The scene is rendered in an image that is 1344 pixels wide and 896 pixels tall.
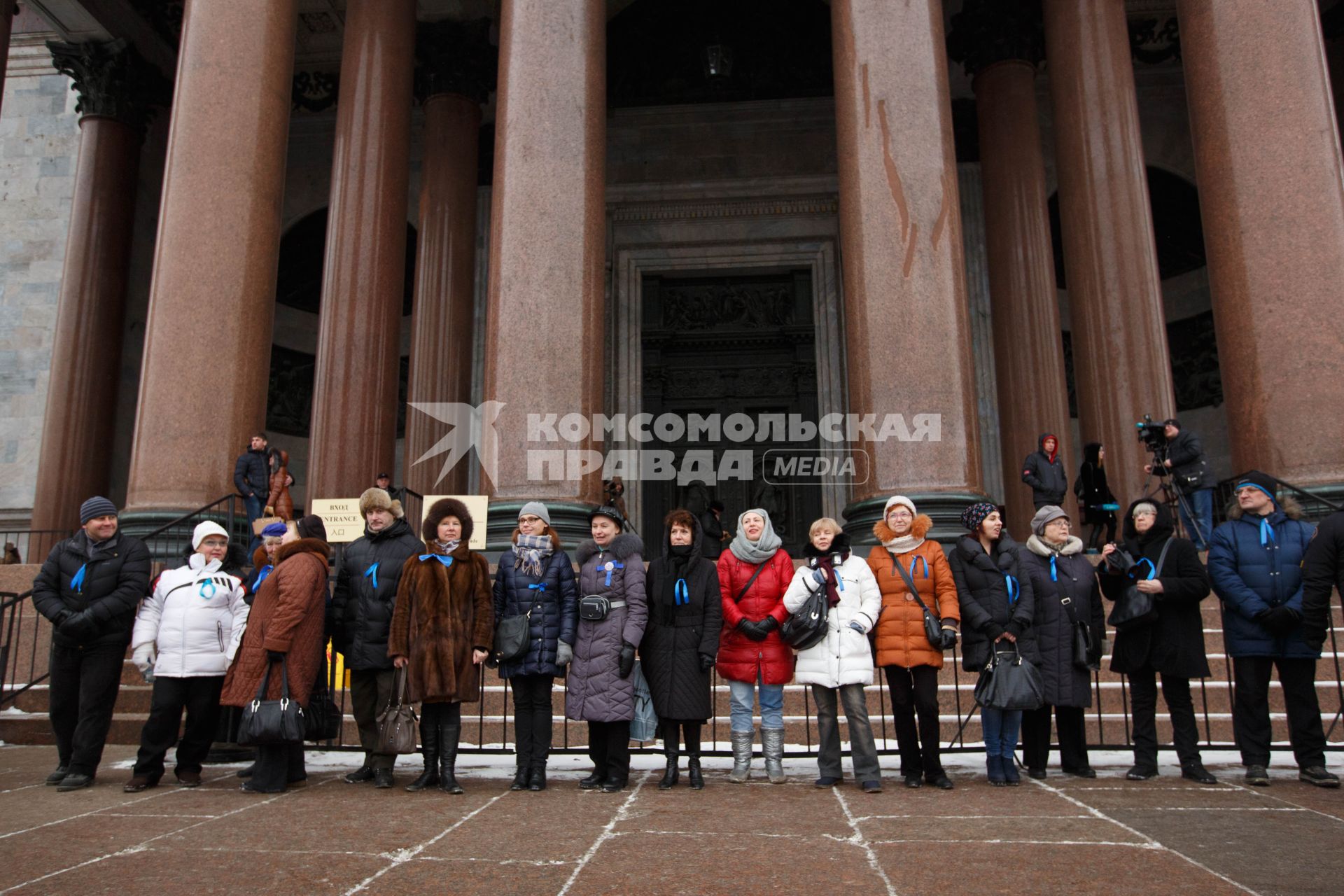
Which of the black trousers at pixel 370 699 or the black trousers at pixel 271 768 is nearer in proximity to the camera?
the black trousers at pixel 271 768

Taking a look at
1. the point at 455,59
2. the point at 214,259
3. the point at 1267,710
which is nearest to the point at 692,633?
the point at 1267,710

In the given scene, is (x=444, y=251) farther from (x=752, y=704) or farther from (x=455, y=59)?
(x=752, y=704)

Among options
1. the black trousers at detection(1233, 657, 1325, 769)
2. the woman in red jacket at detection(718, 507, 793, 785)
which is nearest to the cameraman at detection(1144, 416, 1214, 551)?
the black trousers at detection(1233, 657, 1325, 769)

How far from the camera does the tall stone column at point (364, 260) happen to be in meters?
13.4

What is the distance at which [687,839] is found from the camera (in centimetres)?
473

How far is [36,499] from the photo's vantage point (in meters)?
16.5

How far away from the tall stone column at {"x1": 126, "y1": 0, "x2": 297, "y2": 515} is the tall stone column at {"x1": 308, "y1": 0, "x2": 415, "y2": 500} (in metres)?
1.92

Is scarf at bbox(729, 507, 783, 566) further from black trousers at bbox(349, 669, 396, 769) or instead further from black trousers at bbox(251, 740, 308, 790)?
black trousers at bbox(251, 740, 308, 790)

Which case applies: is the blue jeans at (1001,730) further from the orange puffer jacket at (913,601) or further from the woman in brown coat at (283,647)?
the woman in brown coat at (283,647)

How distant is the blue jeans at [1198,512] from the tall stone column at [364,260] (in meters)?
9.84

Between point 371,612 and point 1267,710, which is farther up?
point 371,612

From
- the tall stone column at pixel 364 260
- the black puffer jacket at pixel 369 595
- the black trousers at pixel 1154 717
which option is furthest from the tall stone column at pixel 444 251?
the black trousers at pixel 1154 717

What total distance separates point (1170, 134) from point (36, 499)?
69.6 ft

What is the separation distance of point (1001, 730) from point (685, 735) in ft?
6.53
